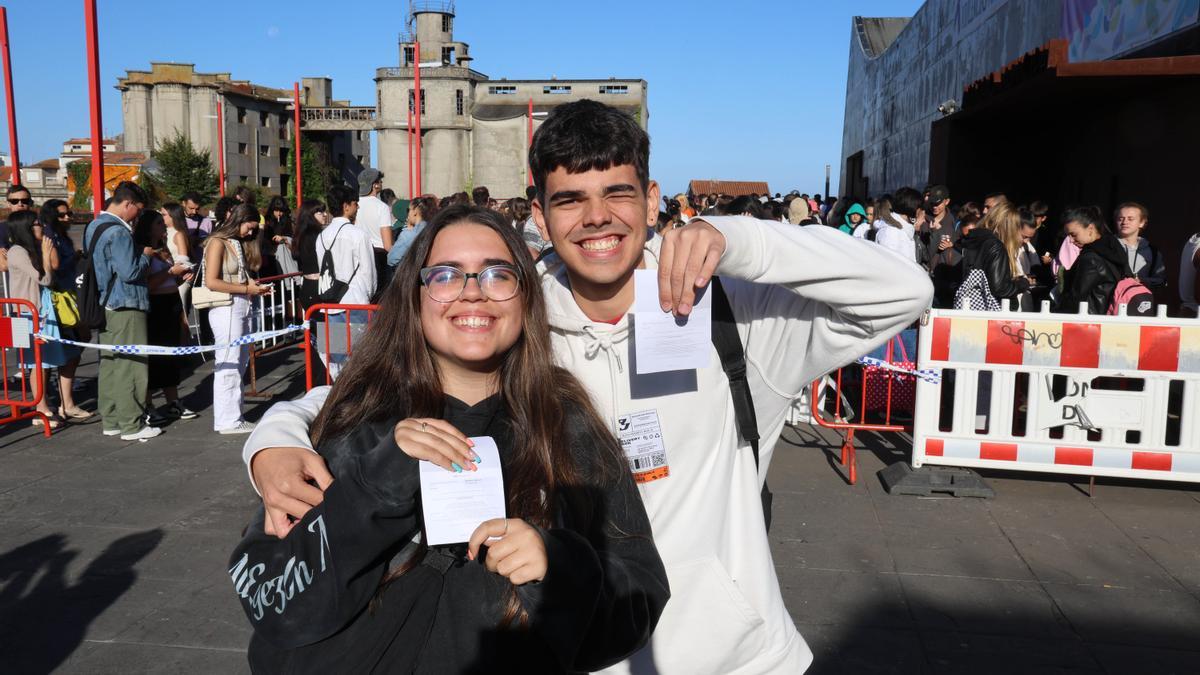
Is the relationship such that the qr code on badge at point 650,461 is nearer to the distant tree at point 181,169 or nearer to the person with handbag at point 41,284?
the person with handbag at point 41,284

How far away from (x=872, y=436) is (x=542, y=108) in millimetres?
88608

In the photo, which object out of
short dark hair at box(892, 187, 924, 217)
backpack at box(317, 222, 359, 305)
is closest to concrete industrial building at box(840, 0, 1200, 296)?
short dark hair at box(892, 187, 924, 217)

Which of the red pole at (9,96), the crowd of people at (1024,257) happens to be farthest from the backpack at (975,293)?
the red pole at (9,96)

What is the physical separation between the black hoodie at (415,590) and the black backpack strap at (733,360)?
17.4 inches

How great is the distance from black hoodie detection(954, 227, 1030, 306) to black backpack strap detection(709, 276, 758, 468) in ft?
22.4

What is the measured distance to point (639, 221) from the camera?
2170 mm

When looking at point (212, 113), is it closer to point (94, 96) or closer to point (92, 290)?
point (94, 96)

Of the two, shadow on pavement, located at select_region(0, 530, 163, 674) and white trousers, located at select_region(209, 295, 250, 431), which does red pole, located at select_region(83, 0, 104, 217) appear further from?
shadow on pavement, located at select_region(0, 530, 163, 674)

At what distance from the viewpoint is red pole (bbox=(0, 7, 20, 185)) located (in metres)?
12.4

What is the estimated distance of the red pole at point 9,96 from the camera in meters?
12.4

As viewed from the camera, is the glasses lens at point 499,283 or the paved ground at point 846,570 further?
the paved ground at point 846,570

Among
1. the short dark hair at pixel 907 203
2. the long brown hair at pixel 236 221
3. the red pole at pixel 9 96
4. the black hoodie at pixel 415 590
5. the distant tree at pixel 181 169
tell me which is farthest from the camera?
the distant tree at pixel 181 169

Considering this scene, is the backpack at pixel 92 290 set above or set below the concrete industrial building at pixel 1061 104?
below

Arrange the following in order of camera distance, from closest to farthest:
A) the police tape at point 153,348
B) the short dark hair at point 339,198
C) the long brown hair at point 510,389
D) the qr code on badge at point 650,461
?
the long brown hair at point 510,389
the qr code on badge at point 650,461
the police tape at point 153,348
the short dark hair at point 339,198
